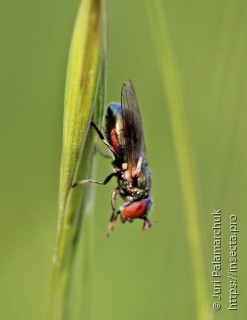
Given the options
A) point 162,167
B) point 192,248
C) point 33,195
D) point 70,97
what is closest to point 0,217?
point 33,195

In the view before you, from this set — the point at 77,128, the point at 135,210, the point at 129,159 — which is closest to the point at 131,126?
the point at 129,159

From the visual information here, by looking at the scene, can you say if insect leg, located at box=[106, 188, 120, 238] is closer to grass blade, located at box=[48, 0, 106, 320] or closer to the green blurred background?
the green blurred background

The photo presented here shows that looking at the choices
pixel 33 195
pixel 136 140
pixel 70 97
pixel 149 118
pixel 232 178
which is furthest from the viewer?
pixel 33 195

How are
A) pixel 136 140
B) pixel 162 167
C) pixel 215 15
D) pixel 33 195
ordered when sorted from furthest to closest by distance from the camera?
pixel 33 195
pixel 162 167
pixel 136 140
pixel 215 15

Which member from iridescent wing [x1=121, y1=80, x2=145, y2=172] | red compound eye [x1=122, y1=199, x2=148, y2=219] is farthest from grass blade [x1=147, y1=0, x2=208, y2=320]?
red compound eye [x1=122, y1=199, x2=148, y2=219]

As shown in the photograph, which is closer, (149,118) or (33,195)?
(149,118)

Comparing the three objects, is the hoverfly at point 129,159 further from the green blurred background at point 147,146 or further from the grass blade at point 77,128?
the grass blade at point 77,128

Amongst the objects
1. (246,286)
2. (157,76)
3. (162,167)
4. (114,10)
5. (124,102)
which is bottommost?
(246,286)

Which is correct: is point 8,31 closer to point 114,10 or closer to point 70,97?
point 114,10
